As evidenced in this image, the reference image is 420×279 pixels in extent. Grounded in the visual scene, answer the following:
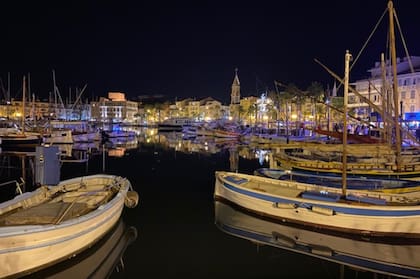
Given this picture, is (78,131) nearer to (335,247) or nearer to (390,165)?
(390,165)

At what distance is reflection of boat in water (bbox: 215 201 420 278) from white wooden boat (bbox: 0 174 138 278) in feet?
17.5

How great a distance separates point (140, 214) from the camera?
1725 centimetres

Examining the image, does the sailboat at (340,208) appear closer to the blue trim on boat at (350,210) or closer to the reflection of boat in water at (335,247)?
the blue trim on boat at (350,210)

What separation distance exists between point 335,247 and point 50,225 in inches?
390

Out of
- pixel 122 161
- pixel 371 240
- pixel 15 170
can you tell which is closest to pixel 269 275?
pixel 371 240

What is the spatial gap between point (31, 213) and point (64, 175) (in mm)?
18134

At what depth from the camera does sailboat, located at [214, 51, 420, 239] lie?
13.2 m

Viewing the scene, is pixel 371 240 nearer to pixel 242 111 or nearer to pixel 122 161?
pixel 122 161

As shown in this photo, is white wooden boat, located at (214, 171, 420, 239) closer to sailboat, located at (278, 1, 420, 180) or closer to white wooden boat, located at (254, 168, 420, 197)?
white wooden boat, located at (254, 168, 420, 197)

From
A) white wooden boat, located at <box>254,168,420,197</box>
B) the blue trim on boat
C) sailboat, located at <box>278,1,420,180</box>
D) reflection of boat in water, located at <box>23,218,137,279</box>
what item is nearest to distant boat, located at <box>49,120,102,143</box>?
sailboat, located at <box>278,1,420,180</box>

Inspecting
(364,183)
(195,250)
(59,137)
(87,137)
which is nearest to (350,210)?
(364,183)

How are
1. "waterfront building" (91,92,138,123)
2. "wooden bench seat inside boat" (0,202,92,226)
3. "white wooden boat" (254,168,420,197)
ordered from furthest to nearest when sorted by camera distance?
1. "waterfront building" (91,92,138,123)
2. "white wooden boat" (254,168,420,197)
3. "wooden bench seat inside boat" (0,202,92,226)

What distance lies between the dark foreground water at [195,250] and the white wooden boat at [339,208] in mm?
755

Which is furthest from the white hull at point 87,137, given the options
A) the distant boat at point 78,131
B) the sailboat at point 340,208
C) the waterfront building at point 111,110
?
the waterfront building at point 111,110
